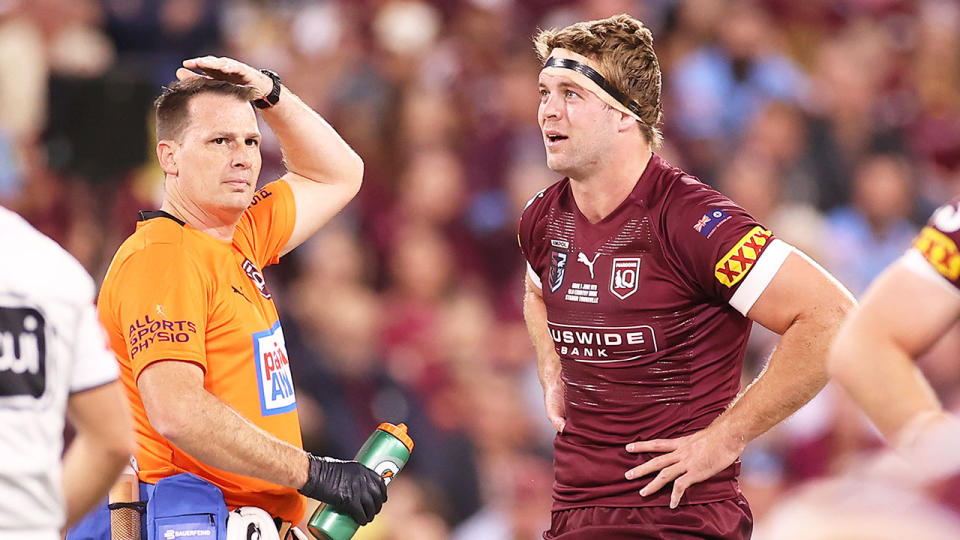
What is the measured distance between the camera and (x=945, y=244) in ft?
10.9

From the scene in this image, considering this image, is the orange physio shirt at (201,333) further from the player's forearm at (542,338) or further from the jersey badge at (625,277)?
the jersey badge at (625,277)

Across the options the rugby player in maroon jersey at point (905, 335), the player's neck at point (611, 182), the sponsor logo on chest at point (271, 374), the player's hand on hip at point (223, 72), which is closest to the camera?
the rugby player in maroon jersey at point (905, 335)

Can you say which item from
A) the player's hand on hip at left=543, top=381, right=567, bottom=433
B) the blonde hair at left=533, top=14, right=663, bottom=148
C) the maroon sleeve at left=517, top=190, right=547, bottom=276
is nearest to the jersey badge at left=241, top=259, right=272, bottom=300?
the maroon sleeve at left=517, top=190, right=547, bottom=276

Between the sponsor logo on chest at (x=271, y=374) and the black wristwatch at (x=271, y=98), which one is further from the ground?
the black wristwatch at (x=271, y=98)

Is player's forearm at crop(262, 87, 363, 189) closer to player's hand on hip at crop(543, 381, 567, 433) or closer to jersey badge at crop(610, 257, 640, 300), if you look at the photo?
player's hand on hip at crop(543, 381, 567, 433)

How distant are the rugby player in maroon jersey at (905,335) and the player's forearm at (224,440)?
1.82m

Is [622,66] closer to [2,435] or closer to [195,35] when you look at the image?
[2,435]

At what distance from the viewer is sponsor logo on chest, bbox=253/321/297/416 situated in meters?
4.48

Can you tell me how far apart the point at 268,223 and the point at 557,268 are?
1.05m

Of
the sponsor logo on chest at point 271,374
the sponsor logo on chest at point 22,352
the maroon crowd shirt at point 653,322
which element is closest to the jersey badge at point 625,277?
the maroon crowd shirt at point 653,322

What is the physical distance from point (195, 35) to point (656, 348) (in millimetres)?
7016

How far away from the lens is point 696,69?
10727 millimetres

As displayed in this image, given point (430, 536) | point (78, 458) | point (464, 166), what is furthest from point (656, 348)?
point (464, 166)

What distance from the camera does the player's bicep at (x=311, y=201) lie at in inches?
201
